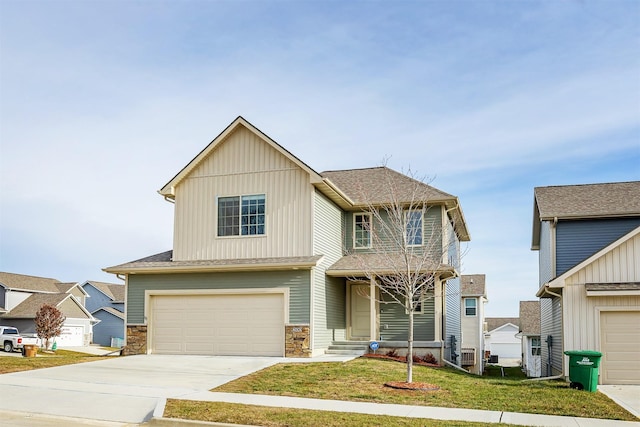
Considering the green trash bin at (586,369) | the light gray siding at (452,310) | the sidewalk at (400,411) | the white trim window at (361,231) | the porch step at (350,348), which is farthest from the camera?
the light gray siding at (452,310)

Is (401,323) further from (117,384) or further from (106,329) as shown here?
(106,329)

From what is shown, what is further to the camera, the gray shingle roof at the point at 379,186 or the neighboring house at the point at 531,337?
the neighboring house at the point at 531,337

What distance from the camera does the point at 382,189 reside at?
2617 cm

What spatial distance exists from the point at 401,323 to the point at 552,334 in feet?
21.1

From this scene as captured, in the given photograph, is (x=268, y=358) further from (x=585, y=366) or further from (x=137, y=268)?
(x=585, y=366)

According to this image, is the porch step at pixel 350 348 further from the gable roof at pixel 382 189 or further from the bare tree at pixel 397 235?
the gable roof at pixel 382 189

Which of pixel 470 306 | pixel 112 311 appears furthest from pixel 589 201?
pixel 112 311

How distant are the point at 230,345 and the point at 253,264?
2.93 m

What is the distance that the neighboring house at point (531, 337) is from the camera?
44.9m

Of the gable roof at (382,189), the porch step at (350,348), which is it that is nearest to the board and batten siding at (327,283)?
the porch step at (350,348)

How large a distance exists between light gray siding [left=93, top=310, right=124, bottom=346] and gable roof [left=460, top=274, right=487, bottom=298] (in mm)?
32377

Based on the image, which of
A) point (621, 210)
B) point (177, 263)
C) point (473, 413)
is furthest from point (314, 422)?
point (621, 210)

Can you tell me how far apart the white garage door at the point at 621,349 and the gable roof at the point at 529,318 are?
28932 mm

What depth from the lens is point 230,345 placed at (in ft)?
73.6
